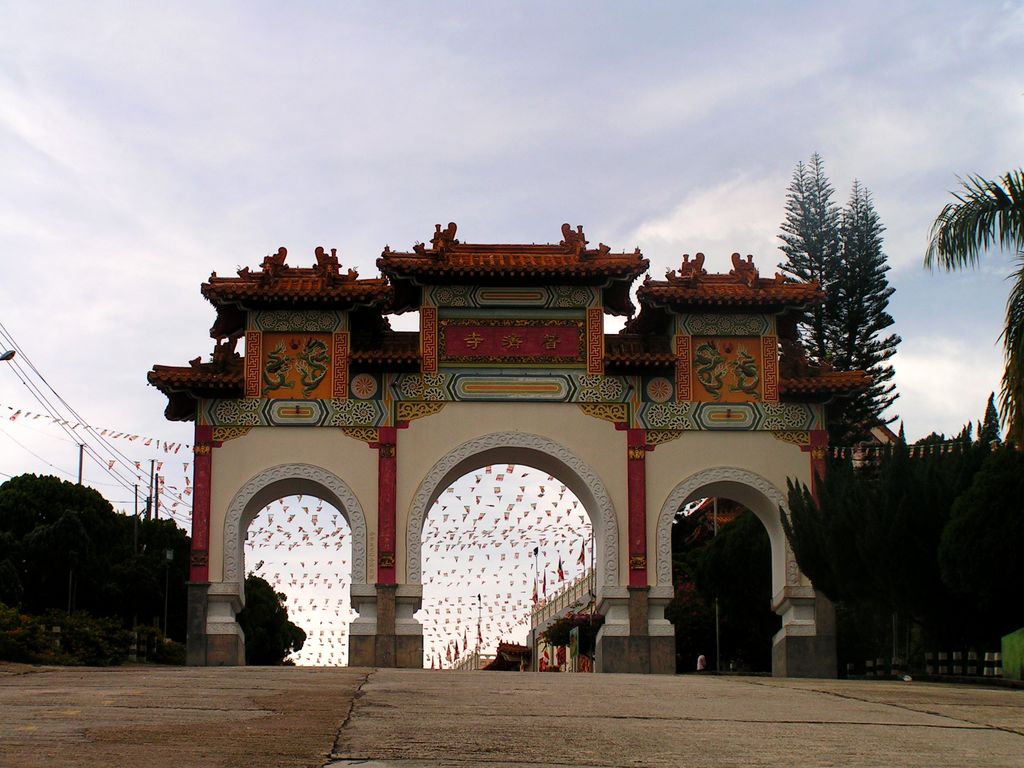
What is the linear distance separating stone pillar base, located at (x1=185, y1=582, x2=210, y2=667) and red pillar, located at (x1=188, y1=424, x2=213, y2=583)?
0.15m

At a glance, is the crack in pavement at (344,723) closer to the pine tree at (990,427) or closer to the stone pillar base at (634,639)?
the stone pillar base at (634,639)

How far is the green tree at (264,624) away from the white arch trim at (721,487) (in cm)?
1857

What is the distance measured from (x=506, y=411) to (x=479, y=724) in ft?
44.0

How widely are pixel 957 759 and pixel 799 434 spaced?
15.0 meters

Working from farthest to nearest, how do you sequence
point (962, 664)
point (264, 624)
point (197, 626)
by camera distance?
1. point (264, 624)
2. point (197, 626)
3. point (962, 664)

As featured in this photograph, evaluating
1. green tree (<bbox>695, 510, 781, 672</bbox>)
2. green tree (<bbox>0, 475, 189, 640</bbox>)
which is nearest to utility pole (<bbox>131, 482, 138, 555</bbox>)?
green tree (<bbox>0, 475, 189, 640</bbox>)

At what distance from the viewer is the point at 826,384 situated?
75.7 feet

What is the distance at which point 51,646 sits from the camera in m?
21.2

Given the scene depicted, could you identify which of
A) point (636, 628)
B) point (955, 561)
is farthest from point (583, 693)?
point (636, 628)

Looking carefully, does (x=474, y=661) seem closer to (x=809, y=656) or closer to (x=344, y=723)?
(x=809, y=656)

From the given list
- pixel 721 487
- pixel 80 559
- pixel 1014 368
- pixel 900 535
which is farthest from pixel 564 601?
pixel 1014 368

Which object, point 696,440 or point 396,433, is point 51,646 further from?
point 696,440

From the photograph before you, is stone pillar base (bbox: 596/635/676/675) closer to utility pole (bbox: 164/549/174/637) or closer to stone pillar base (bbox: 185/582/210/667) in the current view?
stone pillar base (bbox: 185/582/210/667)

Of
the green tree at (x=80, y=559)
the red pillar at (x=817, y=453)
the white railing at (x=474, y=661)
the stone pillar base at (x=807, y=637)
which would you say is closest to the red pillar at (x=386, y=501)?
the stone pillar base at (x=807, y=637)
